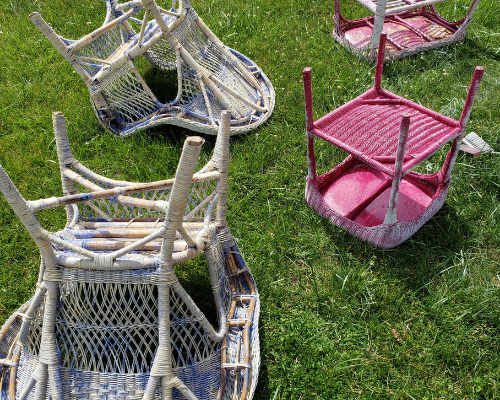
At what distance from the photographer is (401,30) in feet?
16.1

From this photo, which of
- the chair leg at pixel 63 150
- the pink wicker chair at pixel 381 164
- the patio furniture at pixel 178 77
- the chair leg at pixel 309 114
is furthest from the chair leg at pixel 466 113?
the chair leg at pixel 63 150

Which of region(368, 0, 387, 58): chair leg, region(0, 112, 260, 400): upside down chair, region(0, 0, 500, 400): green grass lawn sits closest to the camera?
region(0, 112, 260, 400): upside down chair

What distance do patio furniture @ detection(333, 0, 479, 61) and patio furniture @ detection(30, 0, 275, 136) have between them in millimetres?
1101

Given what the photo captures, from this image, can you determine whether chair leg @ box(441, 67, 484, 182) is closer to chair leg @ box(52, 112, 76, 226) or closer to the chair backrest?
the chair backrest

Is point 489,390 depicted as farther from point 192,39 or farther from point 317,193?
point 192,39

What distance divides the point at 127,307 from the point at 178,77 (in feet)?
6.35

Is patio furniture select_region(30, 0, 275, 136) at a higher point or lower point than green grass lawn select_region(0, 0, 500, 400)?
higher

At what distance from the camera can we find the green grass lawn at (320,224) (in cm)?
247

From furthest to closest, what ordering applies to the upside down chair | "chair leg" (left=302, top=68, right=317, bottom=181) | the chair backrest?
"chair leg" (left=302, top=68, right=317, bottom=181), the upside down chair, the chair backrest

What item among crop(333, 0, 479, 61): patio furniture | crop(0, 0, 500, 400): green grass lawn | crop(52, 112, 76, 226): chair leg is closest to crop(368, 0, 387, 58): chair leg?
crop(333, 0, 479, 61): patio furniture

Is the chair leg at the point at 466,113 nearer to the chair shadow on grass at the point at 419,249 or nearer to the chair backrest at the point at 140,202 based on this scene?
the chair shadow on grass at the point at 419,249

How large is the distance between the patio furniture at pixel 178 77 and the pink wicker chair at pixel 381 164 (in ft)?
2.71

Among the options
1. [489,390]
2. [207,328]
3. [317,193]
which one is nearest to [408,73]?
[317,193]

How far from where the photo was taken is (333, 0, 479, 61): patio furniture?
4328mm
